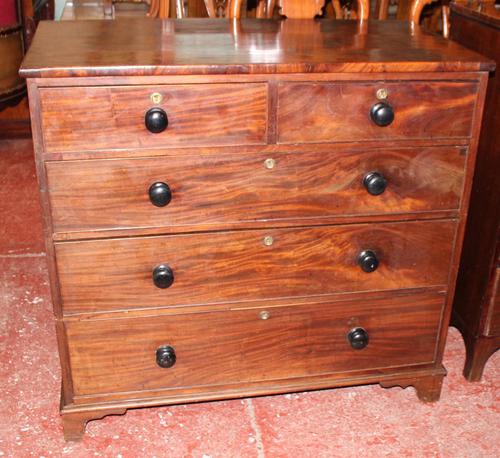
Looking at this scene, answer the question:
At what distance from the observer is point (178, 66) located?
1.53 meters

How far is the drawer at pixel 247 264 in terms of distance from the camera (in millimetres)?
1732

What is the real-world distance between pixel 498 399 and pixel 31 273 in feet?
5.82

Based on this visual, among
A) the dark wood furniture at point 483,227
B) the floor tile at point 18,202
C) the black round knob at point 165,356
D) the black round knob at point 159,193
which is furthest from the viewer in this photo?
the floor tile at point 18,202

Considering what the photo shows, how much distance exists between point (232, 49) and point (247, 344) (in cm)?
78

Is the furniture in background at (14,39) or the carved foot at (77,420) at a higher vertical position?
the furniture in background at (14,39)

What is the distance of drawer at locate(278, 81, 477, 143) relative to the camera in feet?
5.34

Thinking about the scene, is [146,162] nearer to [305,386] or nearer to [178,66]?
[178,66]

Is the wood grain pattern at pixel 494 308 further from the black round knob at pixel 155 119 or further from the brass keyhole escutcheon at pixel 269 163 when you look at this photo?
the black round knob at pixel 155 119

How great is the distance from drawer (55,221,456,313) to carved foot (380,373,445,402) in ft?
1.08

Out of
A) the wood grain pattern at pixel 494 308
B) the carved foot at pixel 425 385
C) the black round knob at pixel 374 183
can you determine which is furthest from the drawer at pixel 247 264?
the carved foot at pixel 425 385

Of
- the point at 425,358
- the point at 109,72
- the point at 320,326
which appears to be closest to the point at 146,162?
the point at 109,72

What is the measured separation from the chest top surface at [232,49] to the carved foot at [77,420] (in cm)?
94

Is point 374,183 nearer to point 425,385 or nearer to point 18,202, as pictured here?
point 425,385

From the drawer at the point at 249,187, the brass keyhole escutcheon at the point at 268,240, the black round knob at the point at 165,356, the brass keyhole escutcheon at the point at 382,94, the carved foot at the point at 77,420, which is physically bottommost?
the carved foot at the point at 77,420
